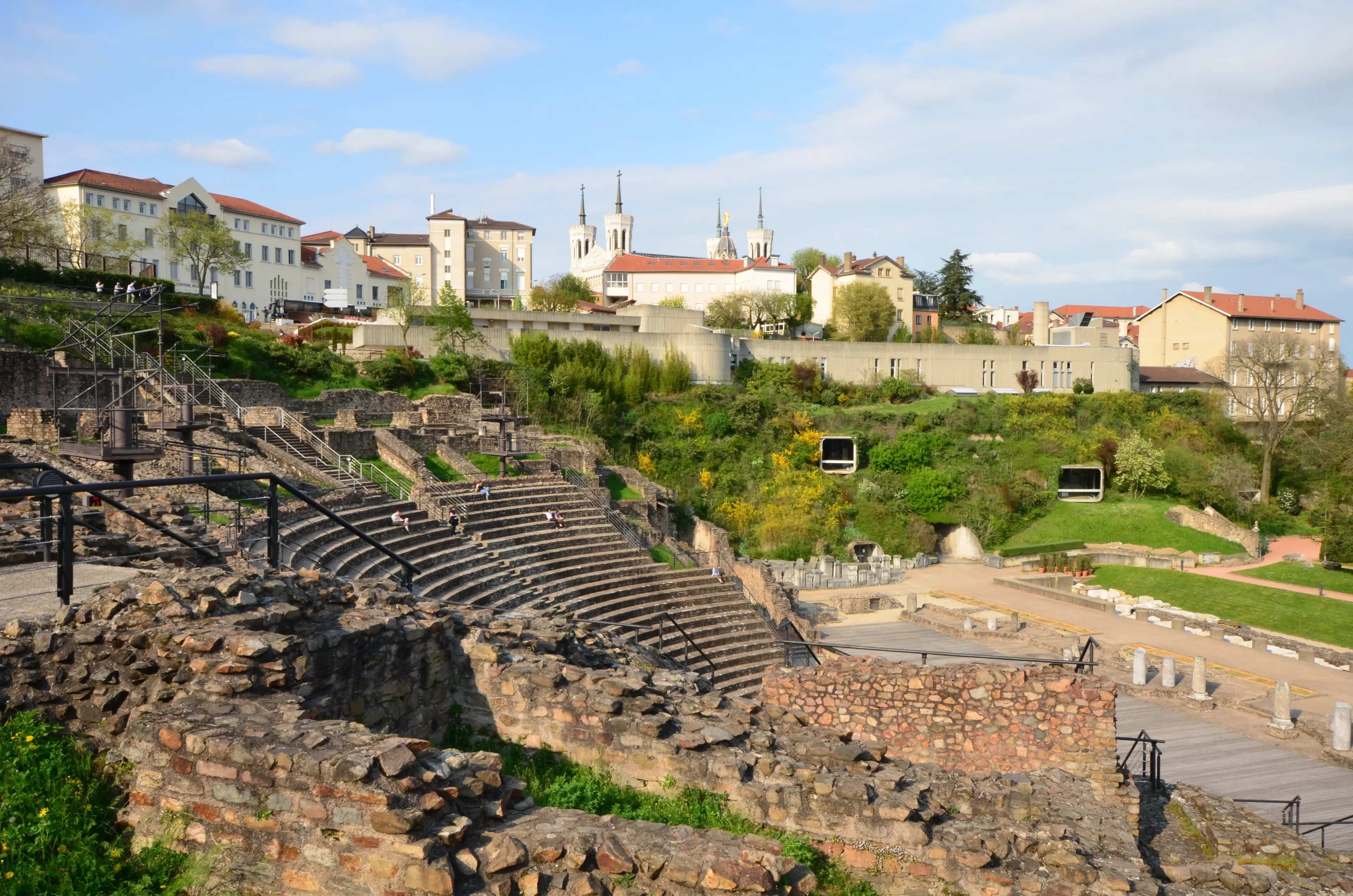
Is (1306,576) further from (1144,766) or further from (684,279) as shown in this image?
(684,279)

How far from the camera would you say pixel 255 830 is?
4.99 metres

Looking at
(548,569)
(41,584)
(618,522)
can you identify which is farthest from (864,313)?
(41,584)

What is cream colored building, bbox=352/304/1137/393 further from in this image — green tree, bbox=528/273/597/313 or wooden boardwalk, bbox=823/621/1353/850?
wooden boardwalk, bbox=823/621/1353/850

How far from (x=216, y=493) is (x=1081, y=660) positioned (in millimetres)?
15621

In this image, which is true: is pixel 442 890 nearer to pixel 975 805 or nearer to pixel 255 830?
pixel 255 830

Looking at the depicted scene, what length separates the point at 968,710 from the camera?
1143 centimetres

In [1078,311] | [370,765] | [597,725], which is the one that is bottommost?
[597,725]

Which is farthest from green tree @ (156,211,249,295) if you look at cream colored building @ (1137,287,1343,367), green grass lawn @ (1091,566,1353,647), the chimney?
cream colored building @ (1137,287,1343,367)

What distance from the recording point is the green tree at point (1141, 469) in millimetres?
42531

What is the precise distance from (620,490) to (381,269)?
46.0 metres

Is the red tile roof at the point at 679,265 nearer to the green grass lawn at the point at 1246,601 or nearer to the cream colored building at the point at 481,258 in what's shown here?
the cream colored building at the point at 481,258

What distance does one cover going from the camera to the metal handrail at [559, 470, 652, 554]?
24.9 m

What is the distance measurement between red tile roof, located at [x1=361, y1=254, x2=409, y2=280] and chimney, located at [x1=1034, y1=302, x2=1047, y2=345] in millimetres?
46648

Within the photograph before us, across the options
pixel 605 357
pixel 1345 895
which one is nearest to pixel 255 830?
pixel 1345 895
